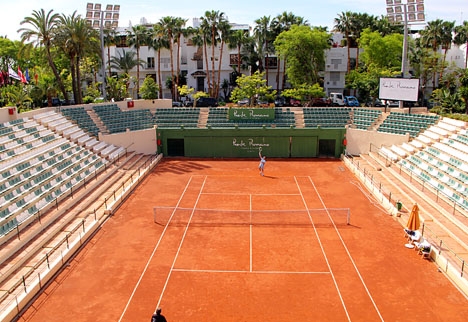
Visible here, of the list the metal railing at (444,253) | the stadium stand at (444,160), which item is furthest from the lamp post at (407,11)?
the metal railing at (444,253)

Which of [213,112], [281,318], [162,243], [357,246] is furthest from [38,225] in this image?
[213,112]

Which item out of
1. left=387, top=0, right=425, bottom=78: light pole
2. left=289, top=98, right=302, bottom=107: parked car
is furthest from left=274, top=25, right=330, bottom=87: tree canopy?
left=387, top=0, right=425, bottom=78: light pole

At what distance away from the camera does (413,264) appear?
61.9ft

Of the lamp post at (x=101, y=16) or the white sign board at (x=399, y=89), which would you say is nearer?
the white sign board at (x=399, y=89)

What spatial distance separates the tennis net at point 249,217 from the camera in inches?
933

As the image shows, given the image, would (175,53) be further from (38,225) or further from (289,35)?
(38,225)

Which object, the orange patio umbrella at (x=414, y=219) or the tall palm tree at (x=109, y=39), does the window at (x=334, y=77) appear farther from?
the orange patio umbrella at (x=414, y=219)

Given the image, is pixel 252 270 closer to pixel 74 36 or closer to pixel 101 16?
pixel 74 36

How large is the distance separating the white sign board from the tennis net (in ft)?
63.7

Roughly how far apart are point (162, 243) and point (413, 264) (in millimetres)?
11740

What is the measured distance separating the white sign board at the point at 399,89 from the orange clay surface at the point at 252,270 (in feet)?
52.9

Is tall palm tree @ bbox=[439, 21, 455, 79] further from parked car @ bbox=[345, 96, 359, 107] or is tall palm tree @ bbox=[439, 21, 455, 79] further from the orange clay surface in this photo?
the orange clay surface

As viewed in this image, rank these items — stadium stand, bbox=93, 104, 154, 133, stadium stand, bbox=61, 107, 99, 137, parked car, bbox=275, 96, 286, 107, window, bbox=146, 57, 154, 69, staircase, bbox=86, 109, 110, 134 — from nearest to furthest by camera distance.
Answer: stadium stand, bbox=61, 107, 99, 137, staircase, bbox=86, 109, 110, 134, stadium stand, bbox=93, 104, 154, 133, parked car, bbox=275, 96, 286, 107, window, bbox=146, 57, 154, 69

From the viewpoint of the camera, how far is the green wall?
1606 inches
